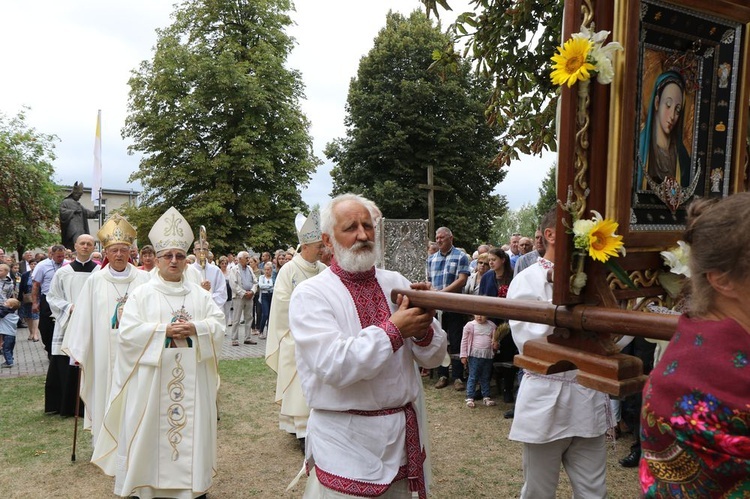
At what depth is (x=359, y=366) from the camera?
262 centimetres

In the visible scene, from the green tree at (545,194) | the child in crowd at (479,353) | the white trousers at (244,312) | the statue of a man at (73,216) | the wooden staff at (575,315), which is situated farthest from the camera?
the green tree at (545,194)

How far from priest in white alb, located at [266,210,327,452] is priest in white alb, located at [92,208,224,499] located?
1.28 m

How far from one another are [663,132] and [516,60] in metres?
3.39

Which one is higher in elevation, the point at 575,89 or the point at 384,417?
the point at 575,89

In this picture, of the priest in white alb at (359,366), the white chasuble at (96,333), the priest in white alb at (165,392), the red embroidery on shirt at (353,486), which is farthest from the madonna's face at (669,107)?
the white chasuble at (96,333)

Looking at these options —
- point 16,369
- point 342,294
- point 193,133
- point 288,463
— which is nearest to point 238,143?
point 193,133

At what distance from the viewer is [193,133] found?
2742cm

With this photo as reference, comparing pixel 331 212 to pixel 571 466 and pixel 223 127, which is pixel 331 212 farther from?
pixel 223 127

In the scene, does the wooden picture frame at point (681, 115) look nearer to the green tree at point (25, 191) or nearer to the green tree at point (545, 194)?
the green tree at point (25, 191)

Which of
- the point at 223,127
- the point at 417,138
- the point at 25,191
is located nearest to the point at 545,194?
the point at 417,138

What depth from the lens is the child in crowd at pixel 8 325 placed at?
11078 mm

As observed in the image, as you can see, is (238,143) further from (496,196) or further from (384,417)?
(384,417)

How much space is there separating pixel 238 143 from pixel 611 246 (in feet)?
85.4

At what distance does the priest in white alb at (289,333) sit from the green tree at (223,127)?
20005 millimetres
